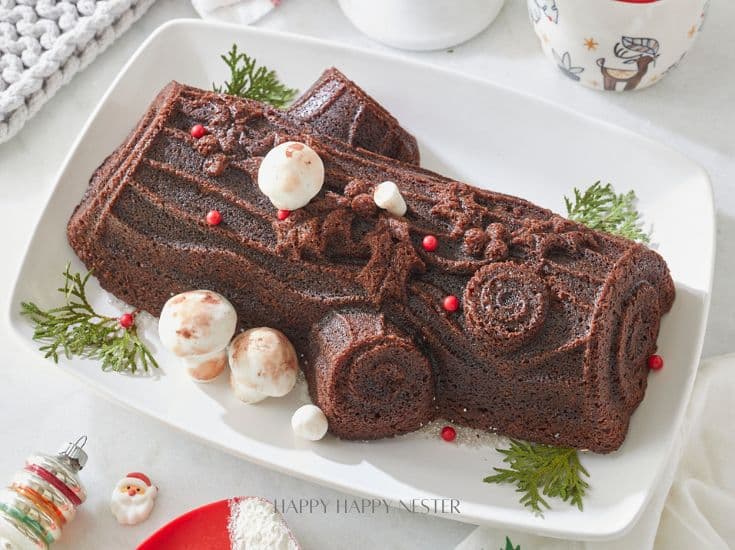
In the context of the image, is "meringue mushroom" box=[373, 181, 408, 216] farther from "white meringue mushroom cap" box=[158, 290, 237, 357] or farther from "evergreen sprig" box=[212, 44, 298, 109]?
"evergreen sprig" box=[212, 44, 298, 109]

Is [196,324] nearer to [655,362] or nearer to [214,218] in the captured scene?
[214,218]

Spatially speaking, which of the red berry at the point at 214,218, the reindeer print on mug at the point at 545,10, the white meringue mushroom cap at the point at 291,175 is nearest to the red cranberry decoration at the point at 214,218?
the red berry at the point at 214,218

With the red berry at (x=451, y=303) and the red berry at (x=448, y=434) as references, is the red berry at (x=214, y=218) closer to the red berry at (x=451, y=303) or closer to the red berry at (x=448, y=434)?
the red berry at (x=451, y=303)

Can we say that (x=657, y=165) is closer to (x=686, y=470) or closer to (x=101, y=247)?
(x=686, y=470)

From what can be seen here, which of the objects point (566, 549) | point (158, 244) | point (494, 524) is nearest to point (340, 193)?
point (158, 244)

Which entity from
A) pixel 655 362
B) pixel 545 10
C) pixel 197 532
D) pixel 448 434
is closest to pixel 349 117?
pixel 545 10

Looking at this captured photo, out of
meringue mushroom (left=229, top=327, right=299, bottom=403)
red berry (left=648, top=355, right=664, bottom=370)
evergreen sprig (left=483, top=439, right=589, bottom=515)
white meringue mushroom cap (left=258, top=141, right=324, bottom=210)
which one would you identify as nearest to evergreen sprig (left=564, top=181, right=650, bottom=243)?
red berry (left=648, top=355, right=664, bottom=370)
